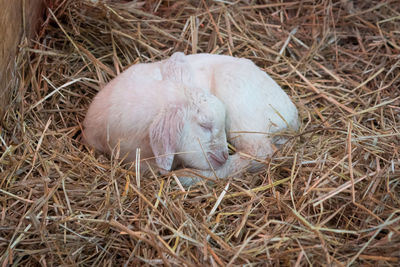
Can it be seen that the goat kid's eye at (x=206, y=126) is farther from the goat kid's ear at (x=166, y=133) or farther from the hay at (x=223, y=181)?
the hay at (x=223, y=181)

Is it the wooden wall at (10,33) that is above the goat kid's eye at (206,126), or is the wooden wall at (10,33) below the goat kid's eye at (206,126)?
above

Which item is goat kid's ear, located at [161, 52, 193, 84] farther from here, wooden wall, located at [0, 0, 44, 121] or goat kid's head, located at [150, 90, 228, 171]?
wooden wall, located at [0, 0, 44, 121]

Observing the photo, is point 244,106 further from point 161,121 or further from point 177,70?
point 161,121

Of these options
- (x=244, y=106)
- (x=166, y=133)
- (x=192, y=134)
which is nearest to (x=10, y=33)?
(x=166, y=133)

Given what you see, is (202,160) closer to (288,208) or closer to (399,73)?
(288,208)

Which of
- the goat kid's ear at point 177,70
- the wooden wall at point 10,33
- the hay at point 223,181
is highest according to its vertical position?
the wooden wall at point 10,33

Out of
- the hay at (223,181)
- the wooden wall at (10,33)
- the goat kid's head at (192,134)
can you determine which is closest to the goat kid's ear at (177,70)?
the goat kid's head at (192,134)

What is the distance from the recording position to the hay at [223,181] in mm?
2854

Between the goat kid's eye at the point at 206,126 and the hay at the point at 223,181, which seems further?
the goat kid's eye at the point at 206,126

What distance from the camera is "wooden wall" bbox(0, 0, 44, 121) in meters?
3.52

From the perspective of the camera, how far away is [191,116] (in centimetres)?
360

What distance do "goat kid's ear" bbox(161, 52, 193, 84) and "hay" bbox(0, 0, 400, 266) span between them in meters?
0.75

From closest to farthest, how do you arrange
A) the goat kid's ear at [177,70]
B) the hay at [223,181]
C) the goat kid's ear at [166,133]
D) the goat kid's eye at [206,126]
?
the hay at [223,181], the goat kid's ear at [166,133], the goat kid's eye at [206,126], the goat kid's ear at [177,70]

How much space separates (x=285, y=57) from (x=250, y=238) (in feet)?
7.83
